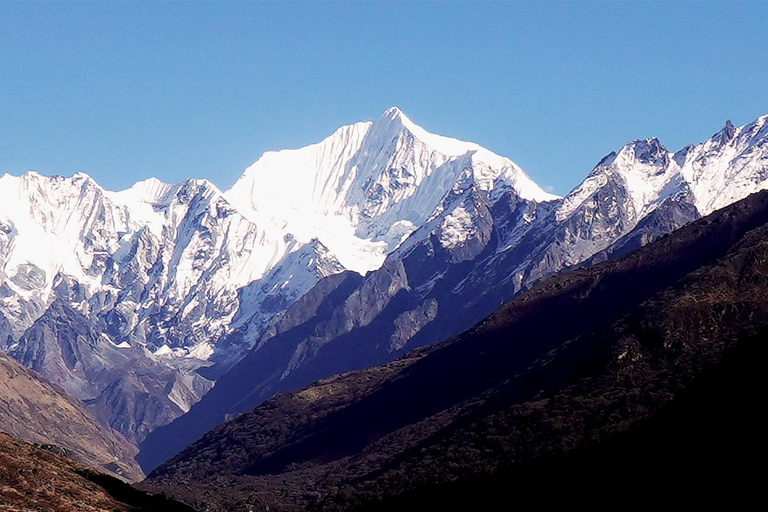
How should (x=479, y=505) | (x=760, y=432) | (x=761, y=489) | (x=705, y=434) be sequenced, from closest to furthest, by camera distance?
(x=761, y=489) → (x=760, y=432) → (x=705, y=434) → (x=479, y=505)

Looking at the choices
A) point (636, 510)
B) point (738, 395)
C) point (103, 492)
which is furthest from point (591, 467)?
point (103, 492)

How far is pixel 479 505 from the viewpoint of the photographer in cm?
19838

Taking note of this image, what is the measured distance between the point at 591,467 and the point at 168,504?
5635cm

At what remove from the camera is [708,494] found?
6112 inches

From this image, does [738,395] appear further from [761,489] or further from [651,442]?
[761,489]

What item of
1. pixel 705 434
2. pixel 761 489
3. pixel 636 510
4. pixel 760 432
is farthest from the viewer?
pixel 705 434

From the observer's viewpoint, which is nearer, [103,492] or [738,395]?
[103,492]

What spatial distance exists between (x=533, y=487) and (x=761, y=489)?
5131 centimetres

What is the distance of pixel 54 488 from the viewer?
512 ft

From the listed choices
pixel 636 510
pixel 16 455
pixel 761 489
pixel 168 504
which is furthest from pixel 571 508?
pixel 16 455

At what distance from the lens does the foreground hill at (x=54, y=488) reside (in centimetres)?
14788

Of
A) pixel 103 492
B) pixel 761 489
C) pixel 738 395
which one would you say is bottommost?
pixel 761 489

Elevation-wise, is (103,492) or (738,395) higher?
(738,395)

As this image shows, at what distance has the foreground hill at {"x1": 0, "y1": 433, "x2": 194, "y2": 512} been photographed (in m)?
148
